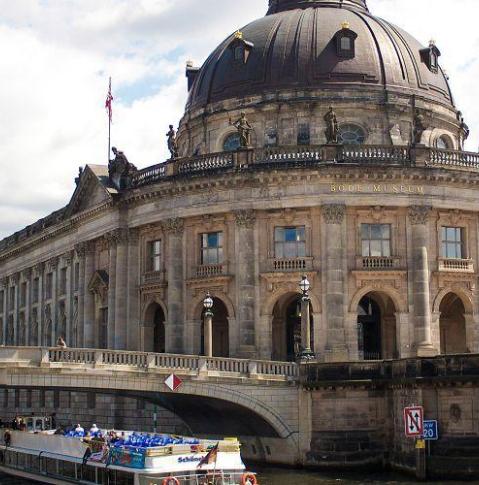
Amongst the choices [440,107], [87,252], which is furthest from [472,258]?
[87,252]

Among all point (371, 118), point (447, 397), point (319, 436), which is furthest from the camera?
point (371, 118)

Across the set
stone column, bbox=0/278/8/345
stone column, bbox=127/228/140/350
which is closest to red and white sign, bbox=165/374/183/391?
stone column, bbox=127/228/140/350

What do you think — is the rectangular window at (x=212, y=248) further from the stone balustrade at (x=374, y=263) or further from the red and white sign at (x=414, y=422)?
the red and white sign at (x=414, y=422)

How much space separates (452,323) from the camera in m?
60.1

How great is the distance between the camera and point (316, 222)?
55.2m

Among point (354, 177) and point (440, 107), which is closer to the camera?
point (354, 177)

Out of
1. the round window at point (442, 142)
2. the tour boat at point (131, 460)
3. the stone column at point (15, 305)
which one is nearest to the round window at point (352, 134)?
the round window at point (442, 142)

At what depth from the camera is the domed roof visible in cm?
6231

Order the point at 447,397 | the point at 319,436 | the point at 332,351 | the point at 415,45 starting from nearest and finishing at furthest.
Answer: the point at 447,397 → the point at 319,436 → the point at 332,351 → the point at 415,45

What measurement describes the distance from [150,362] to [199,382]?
247 cm

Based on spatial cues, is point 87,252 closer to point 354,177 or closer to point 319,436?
point 354,177

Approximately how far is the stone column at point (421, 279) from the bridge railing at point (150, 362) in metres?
8.98

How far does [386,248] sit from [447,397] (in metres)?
13.1

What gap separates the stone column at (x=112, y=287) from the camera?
6231 centimetres
